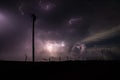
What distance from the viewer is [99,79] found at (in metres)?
32.5

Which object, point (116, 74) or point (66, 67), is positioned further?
point (66, 67)

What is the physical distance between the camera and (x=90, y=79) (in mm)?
32625

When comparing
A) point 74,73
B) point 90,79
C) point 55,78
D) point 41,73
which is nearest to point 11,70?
point 41,73

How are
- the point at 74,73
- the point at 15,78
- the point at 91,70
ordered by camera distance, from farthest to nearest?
the point at 91,70
the point at 74,73
the point at 15,78

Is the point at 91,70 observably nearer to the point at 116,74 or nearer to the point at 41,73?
the point at 116,74

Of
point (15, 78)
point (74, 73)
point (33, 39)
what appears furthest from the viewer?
point (33, 39)

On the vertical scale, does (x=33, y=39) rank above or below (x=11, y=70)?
above

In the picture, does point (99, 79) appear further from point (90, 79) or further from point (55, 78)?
point (55, 78)

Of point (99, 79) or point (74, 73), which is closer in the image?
point (99, 79)

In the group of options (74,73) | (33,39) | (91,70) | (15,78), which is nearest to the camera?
(15,78)

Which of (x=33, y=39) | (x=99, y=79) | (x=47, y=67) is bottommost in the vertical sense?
(x=99, y=79)

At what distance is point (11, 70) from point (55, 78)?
29.0ft

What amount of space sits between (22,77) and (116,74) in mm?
16533

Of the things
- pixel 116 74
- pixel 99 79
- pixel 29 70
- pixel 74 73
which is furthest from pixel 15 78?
pixel 116 74
